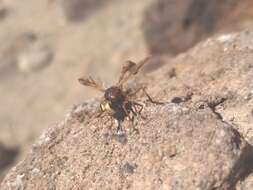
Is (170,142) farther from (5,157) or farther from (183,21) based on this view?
(5,157)

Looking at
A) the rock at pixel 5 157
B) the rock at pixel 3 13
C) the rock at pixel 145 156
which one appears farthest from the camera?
the rock at pixel 3 13

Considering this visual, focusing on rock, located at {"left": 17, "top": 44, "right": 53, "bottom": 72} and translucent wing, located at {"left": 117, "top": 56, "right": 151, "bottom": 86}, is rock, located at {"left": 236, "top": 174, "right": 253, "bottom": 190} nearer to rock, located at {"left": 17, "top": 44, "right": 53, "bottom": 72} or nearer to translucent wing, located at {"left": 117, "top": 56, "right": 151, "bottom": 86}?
translucent wing, located at {"left": 117, "top": 56, "right": 151, "bottom": 86}

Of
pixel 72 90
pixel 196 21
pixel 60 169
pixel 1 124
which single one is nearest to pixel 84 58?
pixel 72 90

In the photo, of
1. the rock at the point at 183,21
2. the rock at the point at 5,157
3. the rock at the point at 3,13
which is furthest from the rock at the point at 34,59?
the rock at the point at 183,21

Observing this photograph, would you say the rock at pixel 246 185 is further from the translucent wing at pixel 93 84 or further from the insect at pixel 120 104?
the translucent wing at pixel 93 84

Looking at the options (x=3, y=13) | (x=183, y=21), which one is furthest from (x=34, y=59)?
(x=183, y=21)

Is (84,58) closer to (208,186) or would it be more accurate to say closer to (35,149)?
(35,149)

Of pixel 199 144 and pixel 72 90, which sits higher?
pixel 199 144
